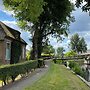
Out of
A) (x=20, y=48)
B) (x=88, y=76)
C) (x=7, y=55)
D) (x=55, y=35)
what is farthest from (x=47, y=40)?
(x=88, y=76)

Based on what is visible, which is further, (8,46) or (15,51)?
(15,51)

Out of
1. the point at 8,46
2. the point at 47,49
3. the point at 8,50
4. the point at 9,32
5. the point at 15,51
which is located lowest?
the point at 8,50

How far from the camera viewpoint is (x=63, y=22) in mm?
58000

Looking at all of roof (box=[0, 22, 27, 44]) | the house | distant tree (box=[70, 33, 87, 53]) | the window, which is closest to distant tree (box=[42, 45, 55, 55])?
the house

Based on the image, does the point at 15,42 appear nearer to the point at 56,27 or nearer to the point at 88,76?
the point at 56,27

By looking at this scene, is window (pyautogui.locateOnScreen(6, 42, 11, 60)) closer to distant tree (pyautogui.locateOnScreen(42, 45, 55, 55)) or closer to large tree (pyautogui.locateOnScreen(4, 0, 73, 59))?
large tree (pyautogui.locateOnScreen(4, 0, 73, 59))

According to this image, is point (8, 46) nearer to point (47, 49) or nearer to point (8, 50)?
point (8, 50)

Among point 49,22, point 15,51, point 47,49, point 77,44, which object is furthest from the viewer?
point 77,44

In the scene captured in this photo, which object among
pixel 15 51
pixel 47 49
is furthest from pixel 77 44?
pixel 15 51

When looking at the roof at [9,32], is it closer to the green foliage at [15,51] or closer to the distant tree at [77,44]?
the green foliage at [15,51]

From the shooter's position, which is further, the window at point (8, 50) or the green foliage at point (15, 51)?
the green foliage at point (15, 51)

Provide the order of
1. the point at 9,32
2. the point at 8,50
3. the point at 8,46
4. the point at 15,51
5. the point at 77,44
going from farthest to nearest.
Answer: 1. the point at 77,44
2. the point at 15,51
3. the point at 9,32
4. the point at 8,50
5. the point at 8,46

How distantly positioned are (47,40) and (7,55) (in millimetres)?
19741

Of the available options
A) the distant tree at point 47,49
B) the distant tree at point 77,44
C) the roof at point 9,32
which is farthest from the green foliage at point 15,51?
the distant tree at point 77,44
